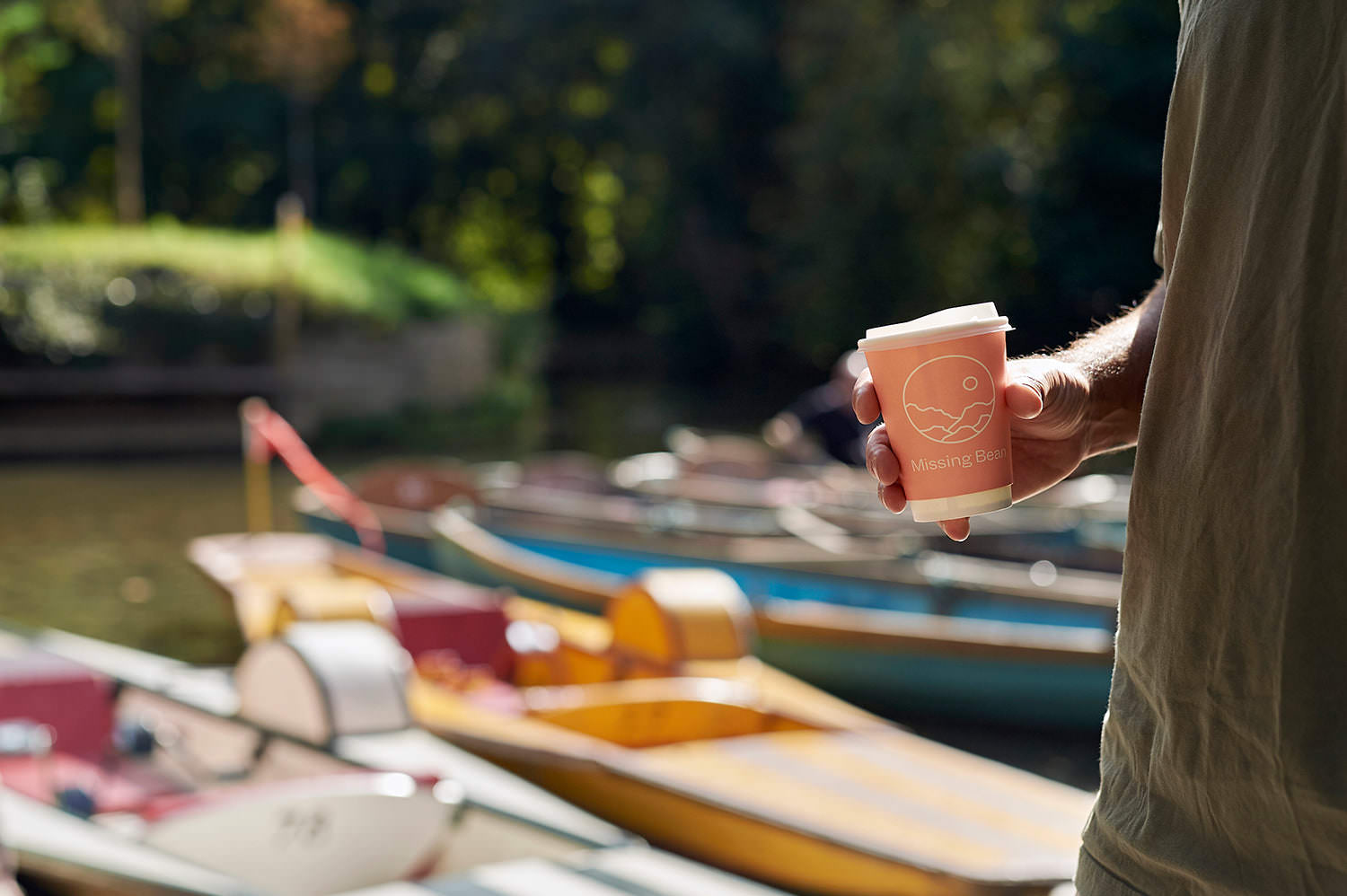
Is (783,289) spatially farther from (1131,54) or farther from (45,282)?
(45,282)

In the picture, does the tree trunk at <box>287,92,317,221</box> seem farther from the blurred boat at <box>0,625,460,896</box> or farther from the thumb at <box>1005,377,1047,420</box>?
the thumb at <box>1005,377,1047,420</box>

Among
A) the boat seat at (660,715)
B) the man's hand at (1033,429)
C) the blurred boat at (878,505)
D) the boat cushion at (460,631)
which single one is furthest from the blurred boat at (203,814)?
the blurred boat at (878,505)

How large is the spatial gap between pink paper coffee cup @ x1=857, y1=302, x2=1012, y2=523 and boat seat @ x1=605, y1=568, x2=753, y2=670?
190 inches

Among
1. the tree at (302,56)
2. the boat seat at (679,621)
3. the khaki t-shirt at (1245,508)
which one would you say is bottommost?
the boat seat at (679,621)

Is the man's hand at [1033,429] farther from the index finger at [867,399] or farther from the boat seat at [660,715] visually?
the boat seat at [660,715]

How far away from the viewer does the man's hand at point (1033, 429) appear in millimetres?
1420

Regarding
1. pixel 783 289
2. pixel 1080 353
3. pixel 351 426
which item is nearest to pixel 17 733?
pixel 1080 353

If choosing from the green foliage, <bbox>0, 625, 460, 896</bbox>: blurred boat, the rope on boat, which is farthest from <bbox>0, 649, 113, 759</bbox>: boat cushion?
the green foliage

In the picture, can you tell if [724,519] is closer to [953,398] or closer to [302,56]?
[953,398]

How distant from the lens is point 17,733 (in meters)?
4.71

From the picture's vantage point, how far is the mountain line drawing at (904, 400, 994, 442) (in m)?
1.45

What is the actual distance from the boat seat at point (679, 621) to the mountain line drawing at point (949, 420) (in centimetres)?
484

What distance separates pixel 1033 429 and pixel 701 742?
4.12 m

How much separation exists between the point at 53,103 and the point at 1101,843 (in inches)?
1526
